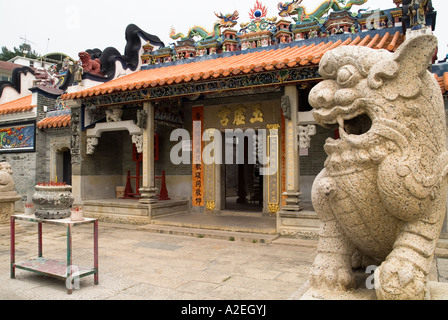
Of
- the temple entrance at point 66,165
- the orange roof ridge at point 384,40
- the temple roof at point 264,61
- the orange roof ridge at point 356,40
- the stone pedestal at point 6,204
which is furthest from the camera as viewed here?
the temple entrance at point 66,165

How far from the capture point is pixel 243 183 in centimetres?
1187

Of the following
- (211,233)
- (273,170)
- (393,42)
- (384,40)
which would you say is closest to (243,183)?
(273,170)

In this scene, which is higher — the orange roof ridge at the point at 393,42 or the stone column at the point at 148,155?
the orange roof ridge at the point at 393,42

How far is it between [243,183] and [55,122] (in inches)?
235

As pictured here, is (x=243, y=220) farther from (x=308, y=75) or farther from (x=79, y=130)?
(x=79, y=130)

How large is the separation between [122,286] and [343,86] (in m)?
3.06

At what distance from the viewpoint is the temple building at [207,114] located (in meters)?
6.76

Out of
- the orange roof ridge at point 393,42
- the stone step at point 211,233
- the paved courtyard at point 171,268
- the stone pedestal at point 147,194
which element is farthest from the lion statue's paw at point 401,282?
the stone pedestal at point 147,194

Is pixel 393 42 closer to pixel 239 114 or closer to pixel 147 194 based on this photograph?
pixel 239 114

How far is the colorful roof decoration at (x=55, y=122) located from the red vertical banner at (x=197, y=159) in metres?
3.84

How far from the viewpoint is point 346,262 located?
2502 mm

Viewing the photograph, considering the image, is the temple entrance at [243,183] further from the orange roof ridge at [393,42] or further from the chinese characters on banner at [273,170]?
the orange roof ridge at [393,42]

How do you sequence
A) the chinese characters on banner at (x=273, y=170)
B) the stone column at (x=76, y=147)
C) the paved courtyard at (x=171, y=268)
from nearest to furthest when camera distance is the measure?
the paved courtyard at (x=171, y=268) < the chinese characters on banner at (x=273, y=170) < the stone column at (x=76, y=147)

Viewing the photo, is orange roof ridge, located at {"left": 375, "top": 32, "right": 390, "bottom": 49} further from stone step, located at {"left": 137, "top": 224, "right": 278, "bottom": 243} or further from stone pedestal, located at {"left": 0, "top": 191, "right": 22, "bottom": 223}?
stone pedestal, located at {"left": 0, "top": 191, "right": 22, "bottom": 223}
